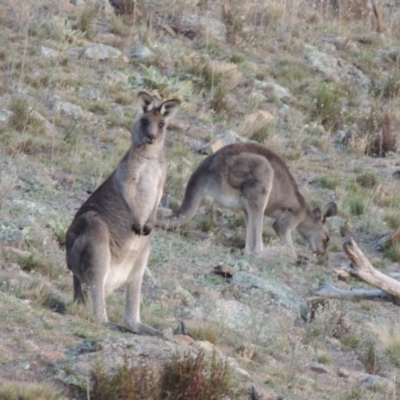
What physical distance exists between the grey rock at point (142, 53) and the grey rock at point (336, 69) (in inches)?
123

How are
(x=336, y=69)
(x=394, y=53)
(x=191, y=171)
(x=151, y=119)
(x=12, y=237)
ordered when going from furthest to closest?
(x=394, y=53) < (x=336, y=69) < (x=191, y=171) < (x=12, y=237) < (x=151, y=119)

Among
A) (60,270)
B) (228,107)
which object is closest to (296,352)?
(60,270)

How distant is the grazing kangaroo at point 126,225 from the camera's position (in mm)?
7551

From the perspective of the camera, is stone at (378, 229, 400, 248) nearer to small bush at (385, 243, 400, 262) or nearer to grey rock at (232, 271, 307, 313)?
small bush at (385, 243, 400, 262)

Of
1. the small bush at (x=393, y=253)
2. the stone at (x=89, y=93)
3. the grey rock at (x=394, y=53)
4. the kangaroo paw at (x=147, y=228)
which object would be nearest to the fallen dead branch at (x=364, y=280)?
the kangaroo paw at (x=147, y=228)

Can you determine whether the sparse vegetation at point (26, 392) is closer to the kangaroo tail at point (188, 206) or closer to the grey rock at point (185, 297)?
the grey rock at point (185, 297)

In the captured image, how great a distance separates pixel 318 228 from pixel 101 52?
16.2ft

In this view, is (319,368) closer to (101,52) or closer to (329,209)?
(329,209)

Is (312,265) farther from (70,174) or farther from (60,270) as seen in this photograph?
(60,270)

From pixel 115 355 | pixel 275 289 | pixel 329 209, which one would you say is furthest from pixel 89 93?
pixel 115 355

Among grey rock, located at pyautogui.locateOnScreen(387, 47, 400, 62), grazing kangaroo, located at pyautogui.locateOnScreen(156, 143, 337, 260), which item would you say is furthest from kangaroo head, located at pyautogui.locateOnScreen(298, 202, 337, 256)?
grey rock, located at pyautogui.locateOnScreen(387, 47, 400, 62)

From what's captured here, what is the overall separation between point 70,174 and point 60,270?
138 inches

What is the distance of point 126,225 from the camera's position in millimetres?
7980

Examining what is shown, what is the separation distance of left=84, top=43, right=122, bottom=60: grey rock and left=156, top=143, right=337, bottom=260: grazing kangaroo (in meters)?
4.16
